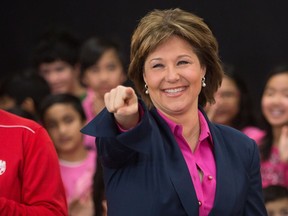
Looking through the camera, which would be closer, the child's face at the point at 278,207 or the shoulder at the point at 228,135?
the shoulder at the point at 228,135

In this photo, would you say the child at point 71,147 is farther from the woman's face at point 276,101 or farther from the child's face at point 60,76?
the woman's face at point 276,101

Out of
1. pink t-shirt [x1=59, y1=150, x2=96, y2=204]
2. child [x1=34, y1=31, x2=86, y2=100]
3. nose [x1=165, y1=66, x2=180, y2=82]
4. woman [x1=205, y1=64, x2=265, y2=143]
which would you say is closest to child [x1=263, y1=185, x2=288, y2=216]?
woman [x1=205, y1=64, x2=265, y2=143]

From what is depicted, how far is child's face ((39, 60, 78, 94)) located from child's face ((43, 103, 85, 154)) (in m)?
0.78

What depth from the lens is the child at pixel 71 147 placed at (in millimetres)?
3904

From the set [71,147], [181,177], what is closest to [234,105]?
[71,147]

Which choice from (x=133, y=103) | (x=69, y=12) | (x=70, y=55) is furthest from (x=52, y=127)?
(x=133, y=103)

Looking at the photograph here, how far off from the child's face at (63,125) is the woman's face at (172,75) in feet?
5.36

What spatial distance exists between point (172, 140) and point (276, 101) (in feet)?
5.73

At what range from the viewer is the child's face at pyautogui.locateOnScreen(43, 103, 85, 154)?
413 cm

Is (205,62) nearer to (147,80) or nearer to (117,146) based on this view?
(147,80)

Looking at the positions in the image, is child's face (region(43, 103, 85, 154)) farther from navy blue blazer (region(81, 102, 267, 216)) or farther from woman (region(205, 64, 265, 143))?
navy blue blazer (region(81, 102, 267, 216))

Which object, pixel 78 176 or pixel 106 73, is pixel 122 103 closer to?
pixel 78 176

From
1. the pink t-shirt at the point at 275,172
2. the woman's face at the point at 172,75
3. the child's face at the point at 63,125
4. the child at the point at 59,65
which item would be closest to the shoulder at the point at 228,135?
the woman's face at the point at 172,75

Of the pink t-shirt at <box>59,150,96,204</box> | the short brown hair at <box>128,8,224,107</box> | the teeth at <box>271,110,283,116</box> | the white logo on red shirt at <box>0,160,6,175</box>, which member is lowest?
the pink t-shirt at <box>59,150,96,204</box>
